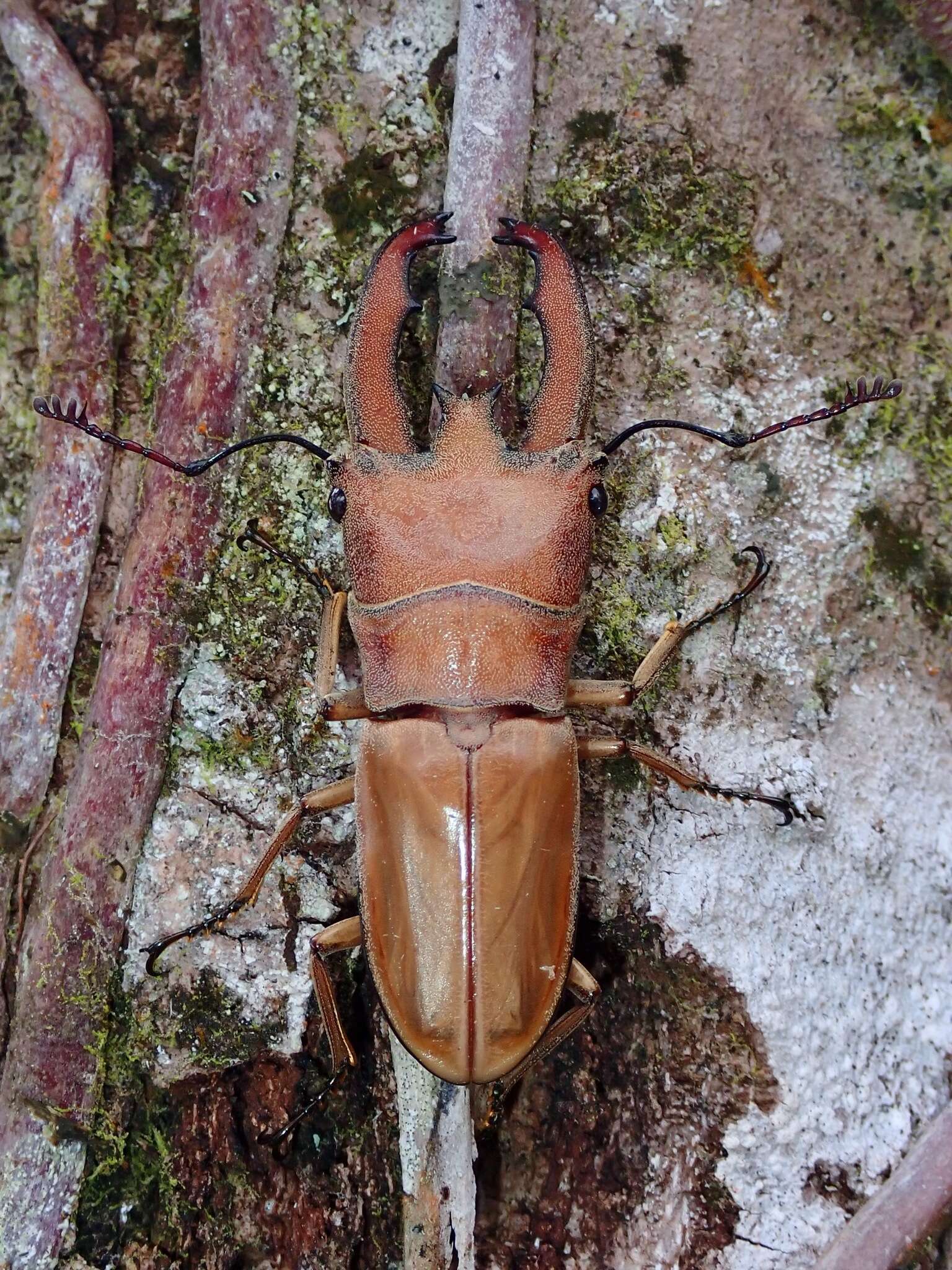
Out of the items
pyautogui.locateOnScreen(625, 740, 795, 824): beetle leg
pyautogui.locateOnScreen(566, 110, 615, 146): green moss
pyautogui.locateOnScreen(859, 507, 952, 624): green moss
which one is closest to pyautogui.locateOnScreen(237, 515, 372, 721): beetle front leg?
pyautogui.locateOnScreen(625, 740, 795, 824): beetle leg

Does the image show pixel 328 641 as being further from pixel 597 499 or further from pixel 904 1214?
pixel 904 1214

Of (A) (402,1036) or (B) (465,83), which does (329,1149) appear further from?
(B) (465,83)

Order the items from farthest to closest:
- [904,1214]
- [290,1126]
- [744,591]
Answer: [744,591] → [290,1126] → [904,1214]

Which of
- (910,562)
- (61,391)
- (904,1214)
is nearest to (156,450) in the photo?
(61,391)

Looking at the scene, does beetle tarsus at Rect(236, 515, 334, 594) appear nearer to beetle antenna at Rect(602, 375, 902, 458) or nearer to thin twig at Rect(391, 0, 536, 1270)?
thin twig at Rect(391, 0, 536, 1270)

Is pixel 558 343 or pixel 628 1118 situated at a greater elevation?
pixel 558 343

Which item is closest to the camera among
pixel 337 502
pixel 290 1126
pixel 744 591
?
pixel 337 502
